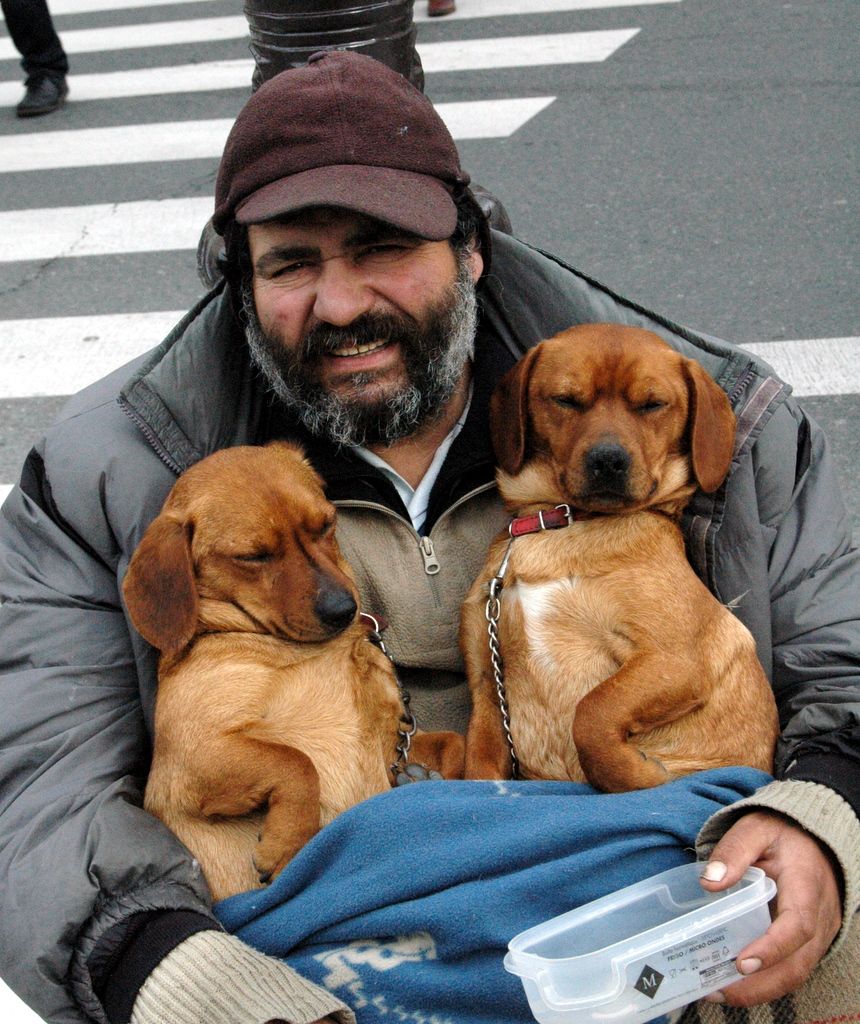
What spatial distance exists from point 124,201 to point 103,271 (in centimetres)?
98

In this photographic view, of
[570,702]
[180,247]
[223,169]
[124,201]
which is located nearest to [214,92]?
[124,201]

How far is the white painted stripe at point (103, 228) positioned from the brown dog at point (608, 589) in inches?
175

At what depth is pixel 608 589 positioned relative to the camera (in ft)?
9.59

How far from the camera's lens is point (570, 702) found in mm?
2865

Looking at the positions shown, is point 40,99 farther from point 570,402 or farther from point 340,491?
point 570,402

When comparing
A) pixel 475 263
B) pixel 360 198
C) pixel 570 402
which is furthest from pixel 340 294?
pixel 570 402

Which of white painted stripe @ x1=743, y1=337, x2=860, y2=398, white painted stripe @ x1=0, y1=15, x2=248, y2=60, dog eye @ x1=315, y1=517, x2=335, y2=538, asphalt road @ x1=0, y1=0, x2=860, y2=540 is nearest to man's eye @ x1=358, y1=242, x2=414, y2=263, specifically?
dog eye @ x1=315, y1=517, x2=335, y2=538

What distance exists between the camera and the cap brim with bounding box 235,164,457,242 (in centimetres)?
275

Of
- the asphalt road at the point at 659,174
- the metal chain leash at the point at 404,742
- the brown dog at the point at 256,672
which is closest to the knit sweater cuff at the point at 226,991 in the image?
the brown dog at the point at 256,672

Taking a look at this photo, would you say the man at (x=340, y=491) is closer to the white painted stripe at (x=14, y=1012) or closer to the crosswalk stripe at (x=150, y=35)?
the white painted stripe at (x=14, y=1012)

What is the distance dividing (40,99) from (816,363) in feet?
20.8

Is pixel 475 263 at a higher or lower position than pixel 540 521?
higher

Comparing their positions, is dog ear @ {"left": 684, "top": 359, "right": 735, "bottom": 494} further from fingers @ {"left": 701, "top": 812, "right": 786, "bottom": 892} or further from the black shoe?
the black shoe

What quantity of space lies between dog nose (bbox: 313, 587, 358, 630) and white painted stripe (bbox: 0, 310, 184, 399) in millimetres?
3293
